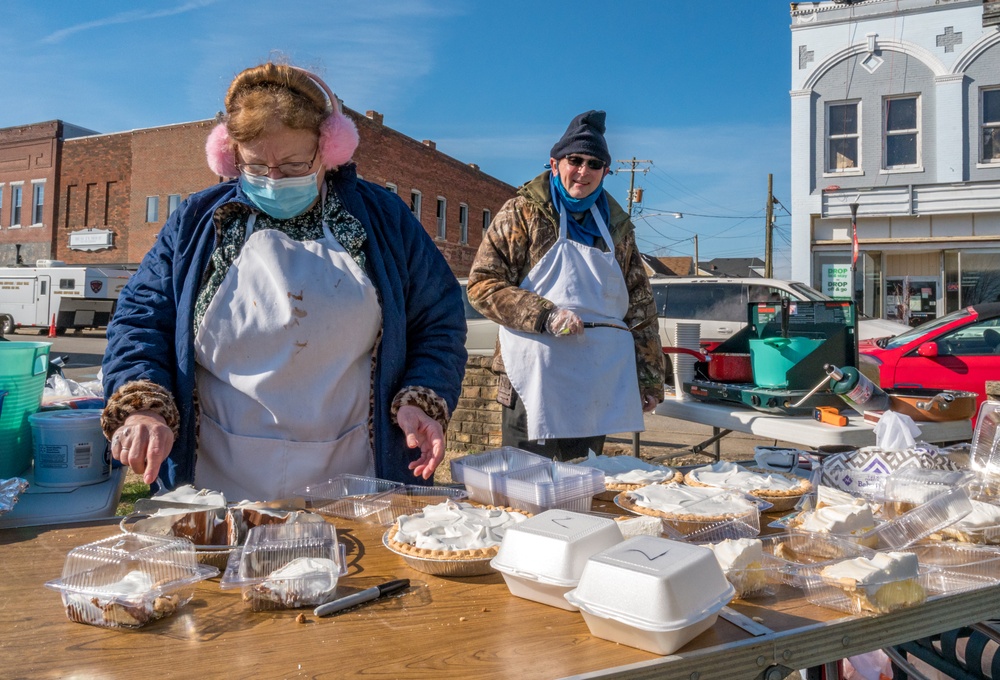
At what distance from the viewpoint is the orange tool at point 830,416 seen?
303 centimetres

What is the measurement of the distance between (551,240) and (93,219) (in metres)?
35.9

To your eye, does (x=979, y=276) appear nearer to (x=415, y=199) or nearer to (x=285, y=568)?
(x=285, y=568)

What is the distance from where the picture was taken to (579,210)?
10.2 feet

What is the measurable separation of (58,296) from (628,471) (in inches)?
1102

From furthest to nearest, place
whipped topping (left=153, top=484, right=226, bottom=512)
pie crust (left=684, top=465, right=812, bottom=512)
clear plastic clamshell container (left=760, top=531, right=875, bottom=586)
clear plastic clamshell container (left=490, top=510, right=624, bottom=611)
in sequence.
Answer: pie crust (left=684, top=465, right=812, bottom=512), whipped topping (left=153, top=484, right=226, bottom=512), clear plastic clamshell container (left=760, top=531, right=875, bottom=586), clear plastic clamshell container (left=490, top=510, right=624, bottom=611)

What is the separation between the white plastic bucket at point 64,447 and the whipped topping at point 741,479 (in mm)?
1592

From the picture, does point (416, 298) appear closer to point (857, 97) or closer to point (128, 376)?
point (128, 376)

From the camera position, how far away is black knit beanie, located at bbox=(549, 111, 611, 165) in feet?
9.69

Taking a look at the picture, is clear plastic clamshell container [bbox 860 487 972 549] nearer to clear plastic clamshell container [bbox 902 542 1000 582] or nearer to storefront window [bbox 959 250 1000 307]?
clear plastic clamshell container [bbox 902 542 1000 582]

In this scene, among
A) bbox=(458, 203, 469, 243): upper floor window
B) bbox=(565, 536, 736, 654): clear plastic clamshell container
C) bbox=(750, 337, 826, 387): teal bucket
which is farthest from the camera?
bbox=(458, 203, 469, 243): upper floor window

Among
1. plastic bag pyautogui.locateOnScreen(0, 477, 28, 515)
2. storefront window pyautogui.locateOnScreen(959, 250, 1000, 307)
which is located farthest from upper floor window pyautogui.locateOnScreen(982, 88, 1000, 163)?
plastic bag pyautogui.locateOnScreen(0, 477, 28, 515)

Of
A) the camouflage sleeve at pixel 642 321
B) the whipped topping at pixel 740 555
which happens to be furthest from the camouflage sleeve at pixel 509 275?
the whipped topping at pixel 740 555

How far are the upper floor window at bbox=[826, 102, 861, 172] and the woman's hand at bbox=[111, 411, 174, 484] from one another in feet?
59.7

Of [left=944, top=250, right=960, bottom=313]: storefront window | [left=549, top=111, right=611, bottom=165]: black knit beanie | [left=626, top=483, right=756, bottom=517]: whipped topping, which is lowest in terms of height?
[left=626, top=483, right=756, bottom=517]: whipped topping
